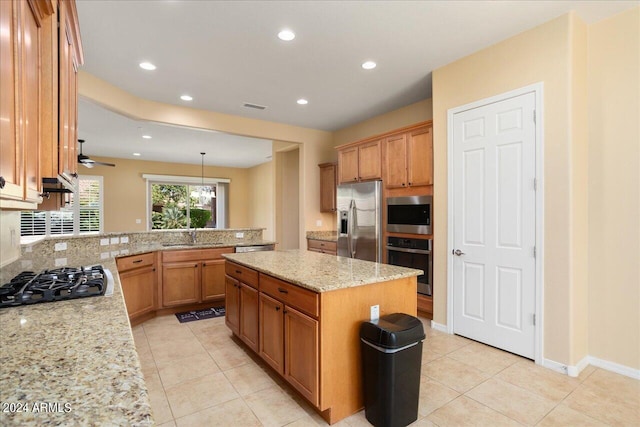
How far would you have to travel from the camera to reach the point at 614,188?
262cm

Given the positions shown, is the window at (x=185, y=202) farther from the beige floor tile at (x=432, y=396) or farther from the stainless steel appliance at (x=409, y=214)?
the beige floor tile at (x=432, y=396)

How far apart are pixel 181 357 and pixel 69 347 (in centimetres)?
206

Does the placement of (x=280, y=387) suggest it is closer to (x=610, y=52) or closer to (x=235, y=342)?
(x=235, y=342)

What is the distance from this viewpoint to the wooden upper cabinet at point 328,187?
5750mm

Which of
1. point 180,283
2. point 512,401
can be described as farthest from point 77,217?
point 512,401

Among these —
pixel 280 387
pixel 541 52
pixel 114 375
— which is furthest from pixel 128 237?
pixel 541 52

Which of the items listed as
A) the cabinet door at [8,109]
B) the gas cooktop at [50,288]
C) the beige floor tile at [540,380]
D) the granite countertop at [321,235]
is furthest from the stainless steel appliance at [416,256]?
the cabinet door at [8,109]

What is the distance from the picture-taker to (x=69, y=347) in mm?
1073

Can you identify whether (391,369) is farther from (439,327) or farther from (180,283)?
(180,283)

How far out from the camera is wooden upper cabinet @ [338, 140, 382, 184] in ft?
14.9

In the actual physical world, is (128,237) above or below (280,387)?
above

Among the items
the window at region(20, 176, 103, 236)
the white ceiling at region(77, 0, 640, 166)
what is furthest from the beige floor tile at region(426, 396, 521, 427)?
the window at region(20, 176, 103, 236)

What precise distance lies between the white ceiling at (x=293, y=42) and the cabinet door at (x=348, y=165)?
0.88 m

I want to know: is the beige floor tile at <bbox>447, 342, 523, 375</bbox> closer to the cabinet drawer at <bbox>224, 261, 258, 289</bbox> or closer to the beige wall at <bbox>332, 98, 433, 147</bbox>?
the cabinet drawer at <bbox>224, 261, 258, 289</bbox>
